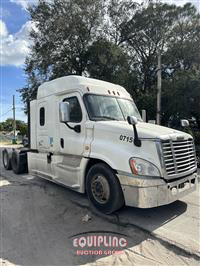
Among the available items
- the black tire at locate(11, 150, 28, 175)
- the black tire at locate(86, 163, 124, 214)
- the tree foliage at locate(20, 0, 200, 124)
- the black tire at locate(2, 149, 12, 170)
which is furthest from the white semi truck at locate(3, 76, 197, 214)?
the tree foliage at locate(20, 0, 200, 124)

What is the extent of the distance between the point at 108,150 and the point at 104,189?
77 centimetres

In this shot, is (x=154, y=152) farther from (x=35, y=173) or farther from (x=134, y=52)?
(x=134, y=52)

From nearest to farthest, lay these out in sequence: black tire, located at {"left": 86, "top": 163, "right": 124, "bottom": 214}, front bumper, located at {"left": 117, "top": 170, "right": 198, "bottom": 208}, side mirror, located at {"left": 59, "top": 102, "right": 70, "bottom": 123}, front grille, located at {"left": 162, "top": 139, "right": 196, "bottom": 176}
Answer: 1. front bumper, located at {"left": 117, "top": 170, "right": 198, "bottom": 208}
2. front grille, located at {"left": 162, "top": 139, "right": 196, "bottom": 176}
3. black tire, located at {"left": 86, "top": 163, "right": 124, "bottom": 214}
4. side mirror, located at {"left": 59, "top": 102, "right": 70, "bottom": 123}

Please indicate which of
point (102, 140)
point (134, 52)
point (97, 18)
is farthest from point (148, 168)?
point (134, 52)

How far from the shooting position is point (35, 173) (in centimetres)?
678

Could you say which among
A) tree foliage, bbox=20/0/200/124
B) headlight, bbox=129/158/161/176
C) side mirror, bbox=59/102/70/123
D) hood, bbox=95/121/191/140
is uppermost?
tree foliage, bbox=20/0/200/124

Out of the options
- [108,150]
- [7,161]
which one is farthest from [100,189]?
[7,161]

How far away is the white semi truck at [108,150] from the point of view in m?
3.79

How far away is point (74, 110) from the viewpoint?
5.10m

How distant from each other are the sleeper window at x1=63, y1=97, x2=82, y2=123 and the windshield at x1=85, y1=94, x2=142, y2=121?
0.27 metres

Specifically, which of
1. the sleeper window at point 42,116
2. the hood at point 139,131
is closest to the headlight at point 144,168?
the hood at point 139,131

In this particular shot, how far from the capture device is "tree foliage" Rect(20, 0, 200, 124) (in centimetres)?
1764

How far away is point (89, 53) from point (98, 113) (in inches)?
581

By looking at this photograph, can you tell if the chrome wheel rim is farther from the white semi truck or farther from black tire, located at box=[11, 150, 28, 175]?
black tire, located at box=[11, 150, 28, 175]
